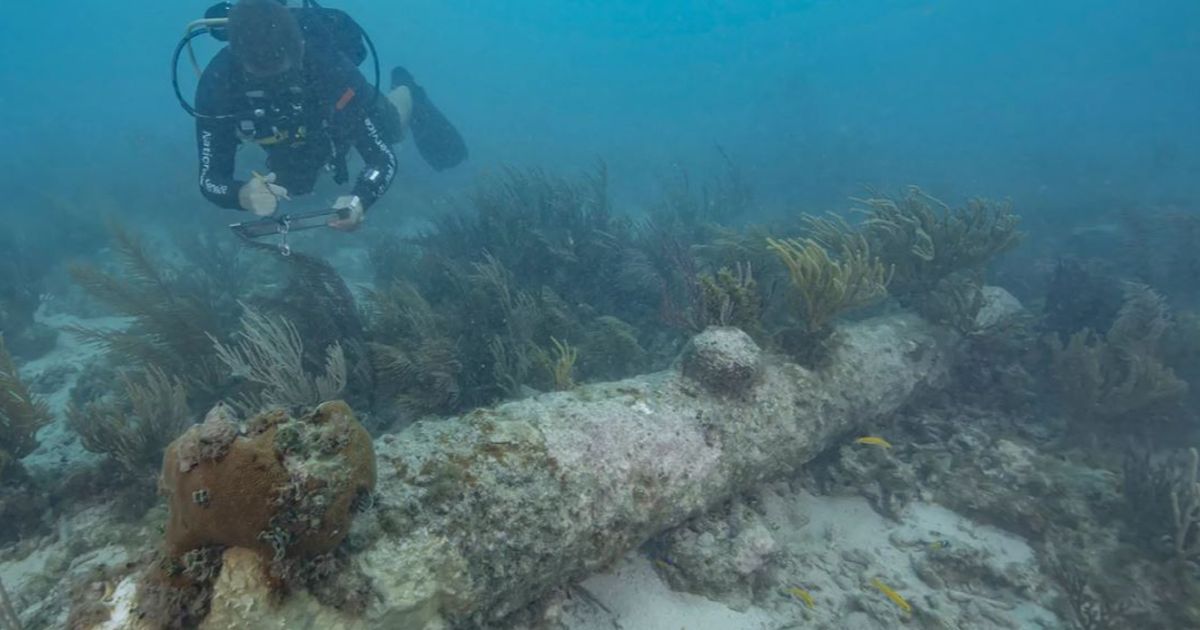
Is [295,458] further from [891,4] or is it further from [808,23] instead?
[891,4]

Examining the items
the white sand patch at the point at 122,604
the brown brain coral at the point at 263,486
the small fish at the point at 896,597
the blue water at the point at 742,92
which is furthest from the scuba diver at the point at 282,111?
the blue water at the point at 742,92

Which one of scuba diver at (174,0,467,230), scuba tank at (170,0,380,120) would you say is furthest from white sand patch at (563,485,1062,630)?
scuba tank at (170,0,380,120)

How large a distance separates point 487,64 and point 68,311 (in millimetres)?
71398

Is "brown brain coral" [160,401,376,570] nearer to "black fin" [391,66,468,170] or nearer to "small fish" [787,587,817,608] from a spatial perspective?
"small fish" [787,587,817,608]

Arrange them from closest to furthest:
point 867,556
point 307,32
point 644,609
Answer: point 644,609
point 867,556
point 307,32

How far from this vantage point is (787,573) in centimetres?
386

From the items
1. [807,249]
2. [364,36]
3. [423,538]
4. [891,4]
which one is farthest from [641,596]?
[891,4]

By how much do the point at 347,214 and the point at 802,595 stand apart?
5398 mm

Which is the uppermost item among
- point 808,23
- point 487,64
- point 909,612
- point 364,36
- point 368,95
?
point 808,23

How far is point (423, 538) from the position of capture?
2389 millimetres

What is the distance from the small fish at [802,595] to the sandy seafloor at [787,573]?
0.02m

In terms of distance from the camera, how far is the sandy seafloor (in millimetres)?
3318

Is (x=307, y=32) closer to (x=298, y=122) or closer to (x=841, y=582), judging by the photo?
(x=298, y=122)

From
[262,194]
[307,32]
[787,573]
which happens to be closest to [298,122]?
[262,194]
